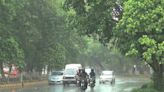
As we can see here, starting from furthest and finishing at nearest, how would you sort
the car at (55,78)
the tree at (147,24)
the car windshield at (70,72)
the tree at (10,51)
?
1. the car at (55,78)
2. the car windshield at (70,72)
3. the tree at (10,51)
4. the tree at (147,24)

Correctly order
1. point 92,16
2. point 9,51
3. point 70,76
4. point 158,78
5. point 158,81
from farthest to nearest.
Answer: point 70,76
point 9,51
point 158,81
point 158,78
point 92,16

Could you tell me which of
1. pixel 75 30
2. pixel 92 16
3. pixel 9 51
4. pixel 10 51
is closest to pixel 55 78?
pixel 75 30

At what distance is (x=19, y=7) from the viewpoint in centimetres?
5481

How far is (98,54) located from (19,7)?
61461 millimetres

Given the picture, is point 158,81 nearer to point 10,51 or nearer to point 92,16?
point 92,16

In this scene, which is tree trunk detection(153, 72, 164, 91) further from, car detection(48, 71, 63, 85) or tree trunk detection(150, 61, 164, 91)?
car detection(48, 71, 63, 85)

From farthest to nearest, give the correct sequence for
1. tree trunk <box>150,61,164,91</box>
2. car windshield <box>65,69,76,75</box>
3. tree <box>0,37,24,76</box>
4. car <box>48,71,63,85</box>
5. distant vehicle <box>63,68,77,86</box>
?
car <box>48,71,63,85</box>
car windshield <box>65,69,76,75</box>
distant vehicle <box>63,68,77,86</box>
tree <box>0,37,24,76</box>
tree trunk <box>150,61,164,91</box>

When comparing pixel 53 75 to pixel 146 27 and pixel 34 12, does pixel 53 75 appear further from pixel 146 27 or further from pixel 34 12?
pixel 146 27

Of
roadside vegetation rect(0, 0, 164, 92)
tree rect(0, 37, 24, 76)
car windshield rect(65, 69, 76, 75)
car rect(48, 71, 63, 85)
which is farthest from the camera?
car rect(48, 71, 63, 85)

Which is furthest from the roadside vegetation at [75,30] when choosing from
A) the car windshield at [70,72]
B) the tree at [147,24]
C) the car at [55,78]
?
the car windshield at [70,72]

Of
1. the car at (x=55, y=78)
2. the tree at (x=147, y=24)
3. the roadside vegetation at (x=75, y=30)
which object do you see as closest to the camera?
the tree at (x=147, y=24)

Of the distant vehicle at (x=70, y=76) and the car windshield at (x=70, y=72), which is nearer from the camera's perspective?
the distant vehicle at (x=70, y=76)

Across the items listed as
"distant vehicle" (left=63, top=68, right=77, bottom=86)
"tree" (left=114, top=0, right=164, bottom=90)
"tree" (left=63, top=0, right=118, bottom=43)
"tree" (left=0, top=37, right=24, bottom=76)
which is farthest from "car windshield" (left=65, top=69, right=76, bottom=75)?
"tree" (left=114, top=0, right=164, bottom=90)

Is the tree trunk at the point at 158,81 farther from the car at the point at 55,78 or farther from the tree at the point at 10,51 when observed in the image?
the car at the point at 55,78
